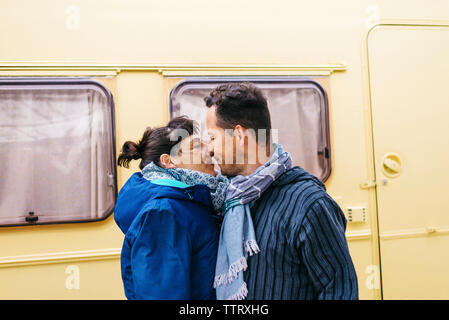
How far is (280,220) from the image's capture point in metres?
1.08

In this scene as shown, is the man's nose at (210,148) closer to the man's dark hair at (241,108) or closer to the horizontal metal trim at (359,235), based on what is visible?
the man's dark hair at (241,108)

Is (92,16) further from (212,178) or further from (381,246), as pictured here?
(381,246)

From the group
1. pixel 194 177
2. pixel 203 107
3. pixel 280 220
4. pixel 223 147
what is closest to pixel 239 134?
pixel 223 147

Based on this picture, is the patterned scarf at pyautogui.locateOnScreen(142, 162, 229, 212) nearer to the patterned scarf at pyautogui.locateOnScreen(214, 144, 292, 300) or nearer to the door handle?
the patterned scarf at pyautogui.locateOnScreen(214, 144, 292, 300)

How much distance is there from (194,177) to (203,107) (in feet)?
3.27

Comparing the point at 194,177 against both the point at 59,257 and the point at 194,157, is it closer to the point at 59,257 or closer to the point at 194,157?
the point at 194,157

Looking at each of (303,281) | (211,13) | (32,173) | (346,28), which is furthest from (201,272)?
(346,28)

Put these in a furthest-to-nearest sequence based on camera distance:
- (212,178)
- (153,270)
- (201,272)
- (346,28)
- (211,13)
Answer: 1. (346,28)
2. (211,13)
3. (212,178)
4. (201,272)
5. (153,270)

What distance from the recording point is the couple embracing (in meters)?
1.00

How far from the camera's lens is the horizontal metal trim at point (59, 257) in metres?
1.87

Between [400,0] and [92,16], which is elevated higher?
[400,0]

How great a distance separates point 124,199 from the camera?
3.80ft

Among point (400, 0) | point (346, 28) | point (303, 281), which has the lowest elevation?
point (303, 281)

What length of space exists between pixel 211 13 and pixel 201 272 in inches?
68.0
